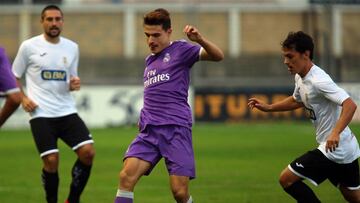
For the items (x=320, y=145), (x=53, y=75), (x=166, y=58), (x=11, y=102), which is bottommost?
(x=320, y=145)

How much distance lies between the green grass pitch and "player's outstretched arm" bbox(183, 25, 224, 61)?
333 cm

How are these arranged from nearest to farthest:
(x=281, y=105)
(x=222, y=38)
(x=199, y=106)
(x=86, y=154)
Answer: (x=281, y=105) < (x=86, y=154) < (x=199, y=106) < (x=222, y=38)

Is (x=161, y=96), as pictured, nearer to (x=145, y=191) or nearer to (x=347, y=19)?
(x=145, y=191)

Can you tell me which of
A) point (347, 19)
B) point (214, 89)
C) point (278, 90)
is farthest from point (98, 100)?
point (347, 19)

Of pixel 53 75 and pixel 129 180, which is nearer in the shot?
pixel 129 180

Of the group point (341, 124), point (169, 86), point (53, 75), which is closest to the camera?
point (341, 124)

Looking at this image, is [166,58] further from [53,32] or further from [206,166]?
[206,166]

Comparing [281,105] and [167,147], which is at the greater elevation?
[281,105]

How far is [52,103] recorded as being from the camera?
1048cm

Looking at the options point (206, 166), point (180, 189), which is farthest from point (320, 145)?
point (206, 166)

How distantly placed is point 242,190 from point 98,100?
14675 mm

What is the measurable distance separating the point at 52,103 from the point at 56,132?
36 cm

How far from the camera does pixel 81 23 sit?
109 feet

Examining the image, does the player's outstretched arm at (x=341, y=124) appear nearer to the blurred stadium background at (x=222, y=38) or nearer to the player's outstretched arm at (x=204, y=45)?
the player's outstretched arm at (x=204, y=45)
